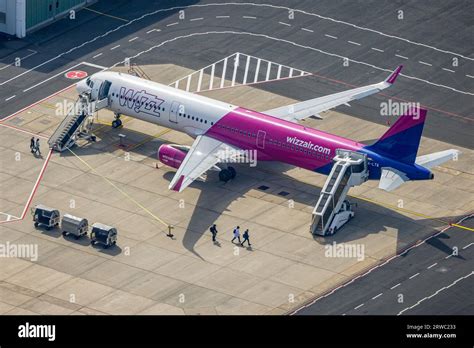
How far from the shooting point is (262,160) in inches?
6663

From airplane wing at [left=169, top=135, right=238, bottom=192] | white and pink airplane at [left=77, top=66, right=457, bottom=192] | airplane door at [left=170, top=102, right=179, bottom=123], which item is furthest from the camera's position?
airplane door at [left=170, top=102, right=179, bottom=123]

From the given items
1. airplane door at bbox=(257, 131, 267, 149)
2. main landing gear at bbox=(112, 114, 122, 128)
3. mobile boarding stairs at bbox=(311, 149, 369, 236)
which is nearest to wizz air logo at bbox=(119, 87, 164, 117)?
main landing gear at bbox=(112, 114, 122, 128)

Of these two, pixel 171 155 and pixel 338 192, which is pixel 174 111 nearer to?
pixel 171 155

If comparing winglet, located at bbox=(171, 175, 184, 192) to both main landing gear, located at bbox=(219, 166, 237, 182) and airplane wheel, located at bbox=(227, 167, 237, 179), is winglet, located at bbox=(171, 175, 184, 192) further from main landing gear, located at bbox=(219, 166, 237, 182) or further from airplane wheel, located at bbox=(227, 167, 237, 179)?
airplane wheel, located at bbox=(227, 167, 237, 179)

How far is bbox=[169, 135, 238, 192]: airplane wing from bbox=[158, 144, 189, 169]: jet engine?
178 centimetres

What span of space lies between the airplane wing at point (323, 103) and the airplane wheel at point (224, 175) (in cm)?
1097

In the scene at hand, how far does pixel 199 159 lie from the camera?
165000 mm

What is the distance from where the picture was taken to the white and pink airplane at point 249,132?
15975cm

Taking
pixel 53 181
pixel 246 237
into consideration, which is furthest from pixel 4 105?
pixel 246 237

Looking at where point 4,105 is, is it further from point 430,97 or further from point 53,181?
point 430,97

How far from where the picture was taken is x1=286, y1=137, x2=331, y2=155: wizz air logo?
164 m

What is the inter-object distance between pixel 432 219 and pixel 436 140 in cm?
2000

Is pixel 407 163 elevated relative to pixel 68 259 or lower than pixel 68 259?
elevated

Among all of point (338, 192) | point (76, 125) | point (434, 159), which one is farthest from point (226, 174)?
point (434, 159)
